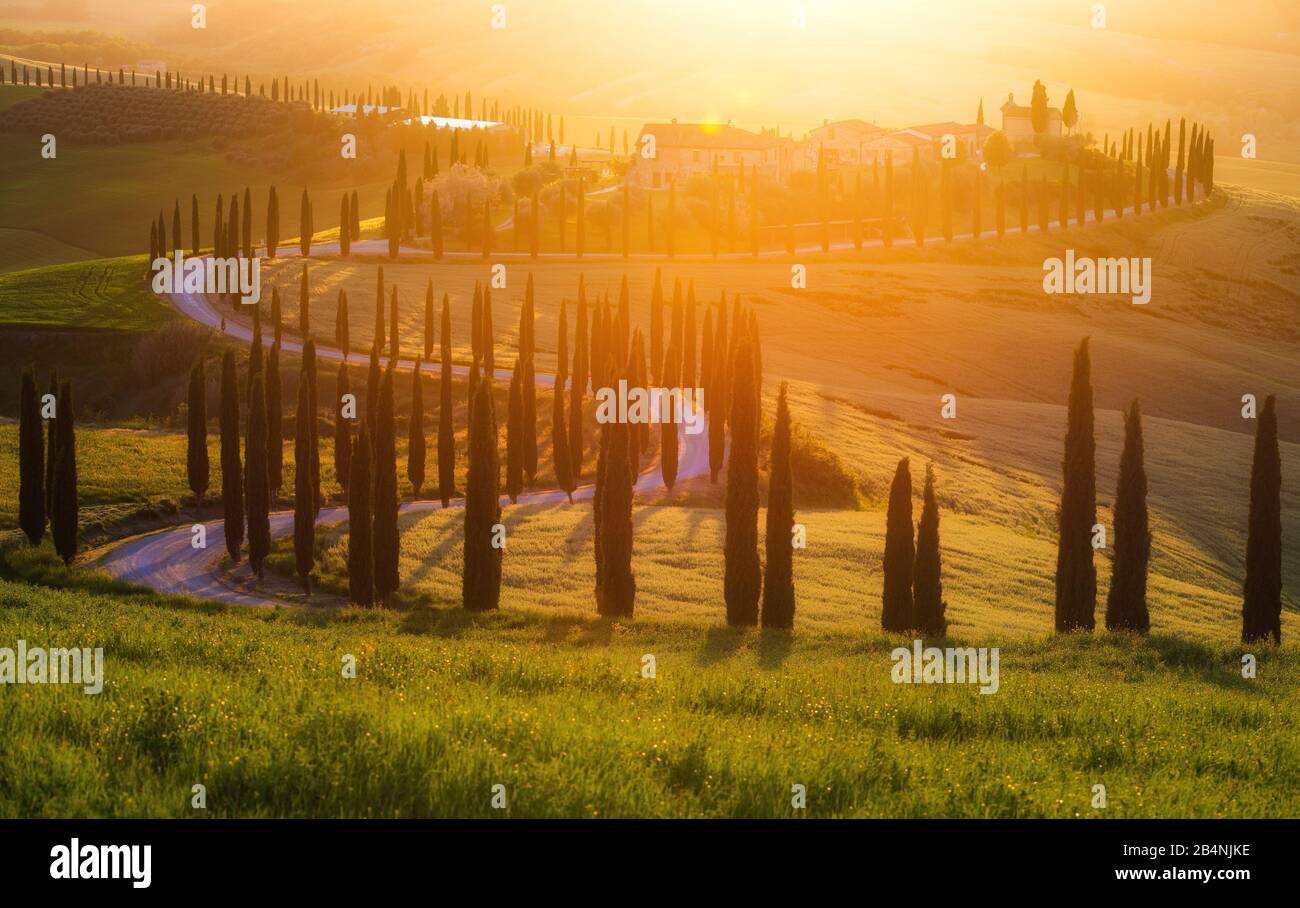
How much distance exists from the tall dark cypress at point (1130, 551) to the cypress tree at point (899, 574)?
261 inches

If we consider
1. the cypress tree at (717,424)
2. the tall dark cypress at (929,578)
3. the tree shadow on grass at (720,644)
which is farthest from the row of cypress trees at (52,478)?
the cypress tree at (717,424)

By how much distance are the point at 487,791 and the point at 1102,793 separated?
248 inches

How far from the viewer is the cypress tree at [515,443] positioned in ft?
229

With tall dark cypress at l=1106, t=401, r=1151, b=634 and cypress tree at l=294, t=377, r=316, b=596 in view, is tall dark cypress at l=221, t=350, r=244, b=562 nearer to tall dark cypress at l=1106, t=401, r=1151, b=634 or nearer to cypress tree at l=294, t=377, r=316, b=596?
cypress tree at l=294, t=377, r=316, b=596

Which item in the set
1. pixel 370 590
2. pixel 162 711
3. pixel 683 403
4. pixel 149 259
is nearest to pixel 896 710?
pixel 162 711

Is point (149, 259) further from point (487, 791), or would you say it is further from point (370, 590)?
point (487, 791)

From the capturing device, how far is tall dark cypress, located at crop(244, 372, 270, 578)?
53406mm

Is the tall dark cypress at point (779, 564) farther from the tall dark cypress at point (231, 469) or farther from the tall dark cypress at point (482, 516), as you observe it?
the tall dark cypress at point (231, 469)

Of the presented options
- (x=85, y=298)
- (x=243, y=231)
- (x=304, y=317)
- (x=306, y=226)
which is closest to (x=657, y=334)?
(x=304, y=317)

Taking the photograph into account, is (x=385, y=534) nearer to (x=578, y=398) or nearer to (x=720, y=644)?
(x=720, y=644)

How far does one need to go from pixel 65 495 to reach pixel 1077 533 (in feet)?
126

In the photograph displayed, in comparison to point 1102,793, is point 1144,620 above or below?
below
